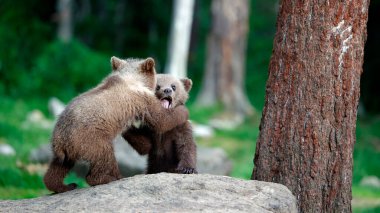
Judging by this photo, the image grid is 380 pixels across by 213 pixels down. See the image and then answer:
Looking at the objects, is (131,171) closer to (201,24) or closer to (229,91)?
(229,91)

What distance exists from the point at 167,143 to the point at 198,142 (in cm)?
786

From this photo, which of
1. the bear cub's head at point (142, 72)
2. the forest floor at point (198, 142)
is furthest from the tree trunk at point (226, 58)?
the bear cub's head at point (142, 72)

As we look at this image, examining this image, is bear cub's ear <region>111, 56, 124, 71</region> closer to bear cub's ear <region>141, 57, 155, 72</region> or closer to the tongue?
bear cub's ear <region>141, 57, 155, 72</region>

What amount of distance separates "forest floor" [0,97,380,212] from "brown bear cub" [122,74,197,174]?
1.70 meters

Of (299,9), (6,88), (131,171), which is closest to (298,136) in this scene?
(299,9)

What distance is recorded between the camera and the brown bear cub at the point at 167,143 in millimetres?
6727

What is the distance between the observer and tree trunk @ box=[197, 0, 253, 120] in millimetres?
18719

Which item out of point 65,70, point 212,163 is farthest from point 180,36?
point 212,163

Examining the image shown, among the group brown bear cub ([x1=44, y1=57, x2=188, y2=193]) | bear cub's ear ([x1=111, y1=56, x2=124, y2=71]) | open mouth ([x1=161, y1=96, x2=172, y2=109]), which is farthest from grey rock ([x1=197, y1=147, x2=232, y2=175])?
brown bear cub ([x1=44, y1=57, x2=188, y2=193])

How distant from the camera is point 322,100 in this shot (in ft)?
19.6

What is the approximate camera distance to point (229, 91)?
61.9 ft

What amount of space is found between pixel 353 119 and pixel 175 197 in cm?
184

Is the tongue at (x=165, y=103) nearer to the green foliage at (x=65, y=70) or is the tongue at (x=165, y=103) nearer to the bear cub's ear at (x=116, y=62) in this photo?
the bear cub's ear at (x=116, y=62)

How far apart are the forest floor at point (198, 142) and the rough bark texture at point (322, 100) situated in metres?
2.54
